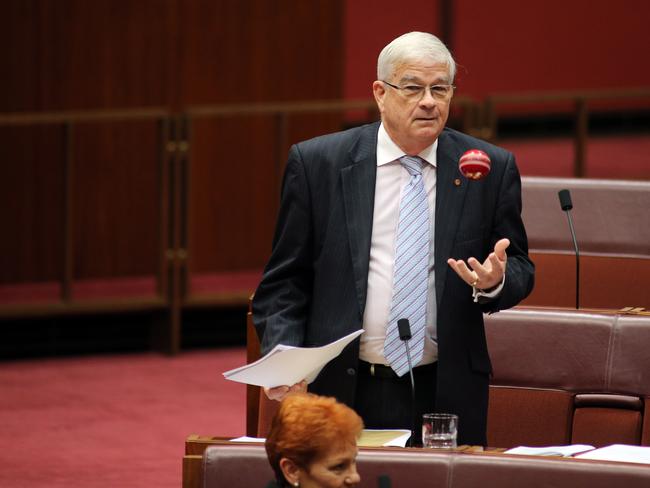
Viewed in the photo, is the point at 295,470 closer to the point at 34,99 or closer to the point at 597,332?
the point at 597,332

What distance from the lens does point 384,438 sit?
325 cm

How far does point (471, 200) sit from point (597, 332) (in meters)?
1.04

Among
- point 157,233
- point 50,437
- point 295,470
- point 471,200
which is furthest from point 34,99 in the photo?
point 295,470

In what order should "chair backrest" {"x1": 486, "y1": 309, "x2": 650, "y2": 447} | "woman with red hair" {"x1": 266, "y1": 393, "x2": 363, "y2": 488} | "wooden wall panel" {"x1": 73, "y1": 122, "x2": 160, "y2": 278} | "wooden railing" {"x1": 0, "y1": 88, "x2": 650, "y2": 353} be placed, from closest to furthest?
"woman with red hair" {"x1": 266, "y1": 393, "x2": 363, "y2": 488} < "chair backrest" {"x1": 486, "y1": 309, "x2": 650, "y2": 447} < "wooden railing" {"x1": 0, "y1": 88, "x2": 650, "y2": 353} < "wooden wall panel" {"x1": 73, "y1": 122, "x2": 160, "y2": 278}

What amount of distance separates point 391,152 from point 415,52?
26 cm

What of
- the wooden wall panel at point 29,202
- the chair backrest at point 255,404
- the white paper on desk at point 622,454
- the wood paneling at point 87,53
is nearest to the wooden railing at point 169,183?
the wooden wall panel at point 29,202

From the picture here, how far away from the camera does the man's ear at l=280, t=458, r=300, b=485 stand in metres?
2.77

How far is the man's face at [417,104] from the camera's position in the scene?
3.29 meters

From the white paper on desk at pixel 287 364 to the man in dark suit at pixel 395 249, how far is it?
0.06 meters

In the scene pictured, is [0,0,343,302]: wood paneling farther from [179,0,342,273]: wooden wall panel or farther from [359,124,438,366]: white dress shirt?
[359,124,438,366]: white dress shirt

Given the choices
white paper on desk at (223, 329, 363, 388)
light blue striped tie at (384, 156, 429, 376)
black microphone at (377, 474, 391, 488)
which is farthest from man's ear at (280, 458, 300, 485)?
light blue striped tie at (384, 156, 429, 376)

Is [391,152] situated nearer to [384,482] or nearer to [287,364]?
[287,364]

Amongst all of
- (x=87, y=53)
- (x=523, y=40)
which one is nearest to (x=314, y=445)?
(x=87, y=53)

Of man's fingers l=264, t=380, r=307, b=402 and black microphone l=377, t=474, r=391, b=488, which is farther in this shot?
man's fingers l=264, t=380, r=307, b=402
